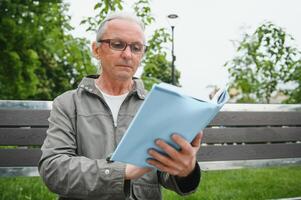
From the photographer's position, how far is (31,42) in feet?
14.6

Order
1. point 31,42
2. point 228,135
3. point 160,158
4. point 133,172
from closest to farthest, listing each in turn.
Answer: point 160,158 → point 133,172 → point 228,135 → point 31,42

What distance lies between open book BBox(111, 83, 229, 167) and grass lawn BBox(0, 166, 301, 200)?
230 centimetres

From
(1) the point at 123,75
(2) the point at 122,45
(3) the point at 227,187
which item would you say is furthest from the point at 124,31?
(3) the point at 227,187

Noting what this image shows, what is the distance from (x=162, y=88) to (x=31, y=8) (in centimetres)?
355

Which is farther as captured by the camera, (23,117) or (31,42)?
(31,42)

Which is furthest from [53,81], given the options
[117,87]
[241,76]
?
[117,87]

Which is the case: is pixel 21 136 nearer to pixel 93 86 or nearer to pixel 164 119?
pixel 93 86

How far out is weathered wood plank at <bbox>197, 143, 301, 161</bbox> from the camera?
3.22 metres

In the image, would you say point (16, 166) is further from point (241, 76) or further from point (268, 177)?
point (241, 76)

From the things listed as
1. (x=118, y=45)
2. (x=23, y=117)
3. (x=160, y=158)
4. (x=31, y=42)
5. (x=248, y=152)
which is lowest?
(x=248, y=152)

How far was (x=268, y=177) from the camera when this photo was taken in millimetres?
4816

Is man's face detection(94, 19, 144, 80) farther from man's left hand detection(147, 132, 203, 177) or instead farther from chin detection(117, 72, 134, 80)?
man's left hand detection(147, 132, 203, 177)

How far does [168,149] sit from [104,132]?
27.5 inches

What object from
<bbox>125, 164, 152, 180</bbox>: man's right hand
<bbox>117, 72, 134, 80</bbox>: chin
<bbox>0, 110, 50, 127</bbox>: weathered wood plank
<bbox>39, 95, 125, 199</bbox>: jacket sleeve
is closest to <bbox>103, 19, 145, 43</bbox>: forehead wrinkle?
<bbox>117, 72, 134, 80</bbox>: chin
